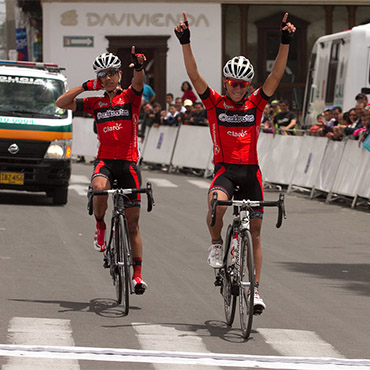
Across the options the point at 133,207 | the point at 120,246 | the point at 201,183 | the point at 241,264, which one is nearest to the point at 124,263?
the point at 120,246

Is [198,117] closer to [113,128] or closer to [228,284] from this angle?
[113,128]

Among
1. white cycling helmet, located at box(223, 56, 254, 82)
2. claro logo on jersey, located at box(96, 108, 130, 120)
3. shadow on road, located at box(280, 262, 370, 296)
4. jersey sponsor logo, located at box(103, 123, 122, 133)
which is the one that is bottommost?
shadow on road, located at box(280, 262, 370, 296)

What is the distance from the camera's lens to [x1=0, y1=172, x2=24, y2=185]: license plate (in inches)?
731

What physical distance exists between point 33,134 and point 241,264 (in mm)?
10428

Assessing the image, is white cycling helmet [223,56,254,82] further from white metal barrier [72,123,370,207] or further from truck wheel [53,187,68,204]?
white metal barrier [72,123,370,207]

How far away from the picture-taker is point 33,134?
18.6 metres

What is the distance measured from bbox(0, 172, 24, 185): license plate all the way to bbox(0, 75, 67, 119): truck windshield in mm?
992

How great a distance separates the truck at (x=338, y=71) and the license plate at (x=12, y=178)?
27.2 ft

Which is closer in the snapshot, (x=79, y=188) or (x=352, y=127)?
(x=352, y=127)

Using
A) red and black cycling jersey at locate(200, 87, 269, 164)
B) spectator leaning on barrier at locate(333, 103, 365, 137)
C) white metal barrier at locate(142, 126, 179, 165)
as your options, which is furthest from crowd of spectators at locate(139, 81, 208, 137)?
red and black cycling jersey at locate(200, 87, 269, 164)

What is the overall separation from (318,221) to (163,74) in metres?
23.2

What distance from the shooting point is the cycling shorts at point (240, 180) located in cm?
900

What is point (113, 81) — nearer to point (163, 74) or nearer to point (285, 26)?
point (285, 26)

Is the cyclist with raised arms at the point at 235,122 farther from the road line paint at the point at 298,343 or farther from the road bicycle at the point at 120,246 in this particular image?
the road bicycle at the point at 120,246
